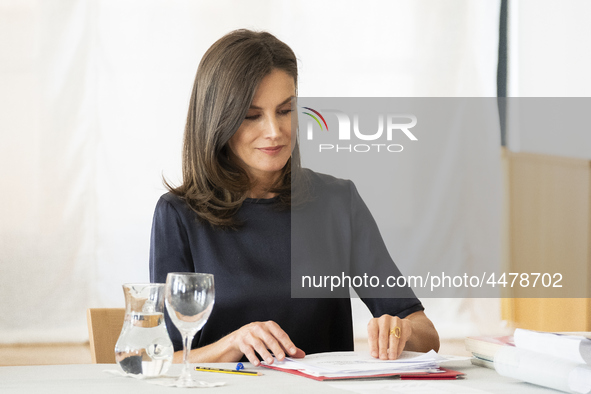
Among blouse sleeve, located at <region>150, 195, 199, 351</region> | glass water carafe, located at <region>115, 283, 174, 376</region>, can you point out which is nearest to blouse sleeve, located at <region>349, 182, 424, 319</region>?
blouse sleeve, located at <region>150, 195, 199, 351</region>

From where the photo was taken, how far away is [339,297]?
1.50m

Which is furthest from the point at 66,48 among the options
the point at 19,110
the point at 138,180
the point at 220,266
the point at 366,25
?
the point at 220,266

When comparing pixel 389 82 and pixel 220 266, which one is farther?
pixel 389 82

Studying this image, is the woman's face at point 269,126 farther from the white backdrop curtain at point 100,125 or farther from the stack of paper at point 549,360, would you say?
the white backdrop curtain at point 100,125

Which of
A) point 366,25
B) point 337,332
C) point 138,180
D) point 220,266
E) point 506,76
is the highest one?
point 366,25

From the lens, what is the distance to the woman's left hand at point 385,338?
3.44 feet

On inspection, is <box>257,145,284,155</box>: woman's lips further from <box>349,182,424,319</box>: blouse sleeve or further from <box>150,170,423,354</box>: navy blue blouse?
<box>349,182,424,319</box>: blouse sleeve

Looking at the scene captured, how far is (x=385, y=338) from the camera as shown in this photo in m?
1.06

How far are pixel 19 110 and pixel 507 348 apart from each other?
2773mm

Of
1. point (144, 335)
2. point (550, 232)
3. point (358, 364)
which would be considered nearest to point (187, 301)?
point (144, 335)

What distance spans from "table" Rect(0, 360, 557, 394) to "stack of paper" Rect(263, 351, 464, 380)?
0.05ft

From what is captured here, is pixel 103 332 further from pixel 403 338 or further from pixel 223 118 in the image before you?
pixel 403 338

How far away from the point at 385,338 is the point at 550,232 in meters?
2.12

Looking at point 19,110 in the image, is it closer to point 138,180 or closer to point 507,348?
point 138,180
